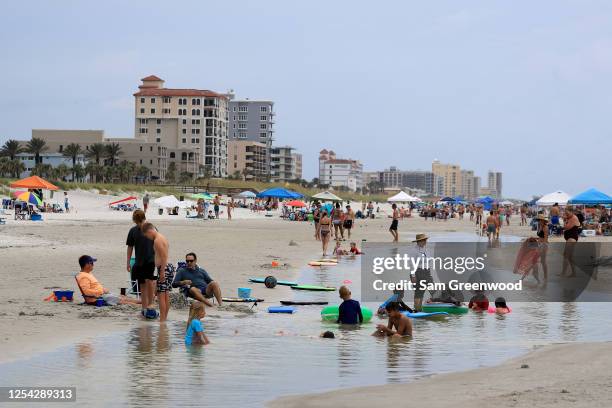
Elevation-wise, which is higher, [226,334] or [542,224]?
[542,224]

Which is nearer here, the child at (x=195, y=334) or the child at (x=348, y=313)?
the child at (x=195, y=334)

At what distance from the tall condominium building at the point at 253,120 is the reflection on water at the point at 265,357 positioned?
162669 millimetres

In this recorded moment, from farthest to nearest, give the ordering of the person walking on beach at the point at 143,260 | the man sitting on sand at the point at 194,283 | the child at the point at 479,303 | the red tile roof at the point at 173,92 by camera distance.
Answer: the red tile roof at the point at 173,92 → the child at the point at 479,303 → the man sitting on sand at the point at 194,283 → the person walking on beach at the point at 143,260

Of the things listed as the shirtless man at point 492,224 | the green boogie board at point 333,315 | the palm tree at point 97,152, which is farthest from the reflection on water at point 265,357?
the palm tree at point 97,152

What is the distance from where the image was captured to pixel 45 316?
1195 centimetres

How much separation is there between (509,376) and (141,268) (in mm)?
5405

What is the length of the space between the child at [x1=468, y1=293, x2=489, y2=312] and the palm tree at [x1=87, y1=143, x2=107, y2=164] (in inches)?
3669

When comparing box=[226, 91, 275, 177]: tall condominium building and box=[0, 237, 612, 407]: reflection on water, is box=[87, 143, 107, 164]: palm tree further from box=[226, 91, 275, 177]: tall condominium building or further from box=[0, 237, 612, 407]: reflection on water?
box=[0, 237, 612, 407]: reflection on water

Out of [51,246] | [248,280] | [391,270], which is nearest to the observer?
[248,280]

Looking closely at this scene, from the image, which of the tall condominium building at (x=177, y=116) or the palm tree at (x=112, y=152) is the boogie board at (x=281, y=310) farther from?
the tall condominium building at (x=177, y=116)

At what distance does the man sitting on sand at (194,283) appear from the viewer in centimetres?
1330

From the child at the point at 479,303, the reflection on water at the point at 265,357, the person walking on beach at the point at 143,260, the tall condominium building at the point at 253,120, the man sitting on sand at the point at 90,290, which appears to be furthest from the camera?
the tall condominium building at the point at 253,120

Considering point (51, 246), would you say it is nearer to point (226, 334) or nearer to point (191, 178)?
point (226, 334)

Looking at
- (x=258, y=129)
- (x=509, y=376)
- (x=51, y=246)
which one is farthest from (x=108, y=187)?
(x=258, y=129)
